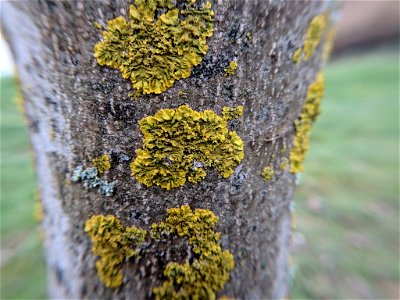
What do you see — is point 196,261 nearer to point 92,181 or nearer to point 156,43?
point 92,181

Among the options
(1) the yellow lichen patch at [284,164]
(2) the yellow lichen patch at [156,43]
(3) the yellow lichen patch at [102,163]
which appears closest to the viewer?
(2) the yellow lichen patch at [156,43]

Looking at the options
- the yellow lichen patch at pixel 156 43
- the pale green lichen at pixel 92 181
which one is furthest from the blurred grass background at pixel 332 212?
the yellow lichen patch at pixel 156 43

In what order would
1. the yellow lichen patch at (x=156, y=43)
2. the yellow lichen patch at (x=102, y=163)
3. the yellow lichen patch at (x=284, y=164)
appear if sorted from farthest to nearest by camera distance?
1. the yellow lichen patch at (x=284, y=164)
2. the yellow lichen patch at (x=102, y=163)
3. the yellow lichen patch at (x=156, y=43)

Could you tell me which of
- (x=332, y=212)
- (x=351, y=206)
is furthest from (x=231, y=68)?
(x=351, y=206)

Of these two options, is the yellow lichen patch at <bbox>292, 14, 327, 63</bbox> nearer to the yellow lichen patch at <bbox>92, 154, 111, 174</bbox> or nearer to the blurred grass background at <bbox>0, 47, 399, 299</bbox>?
the yellow lichen patch at <bbox>92, 154, 111, 174</bbox>

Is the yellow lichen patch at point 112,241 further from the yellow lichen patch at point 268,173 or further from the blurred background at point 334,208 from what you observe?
the blurred background at point 334,208

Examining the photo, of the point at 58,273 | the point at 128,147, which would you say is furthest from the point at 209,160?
the point at 58,273

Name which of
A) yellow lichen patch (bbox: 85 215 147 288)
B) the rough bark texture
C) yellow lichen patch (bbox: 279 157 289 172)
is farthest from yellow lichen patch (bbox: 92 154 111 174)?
yellow lichen patch (bbox: 279 157 289 172)
